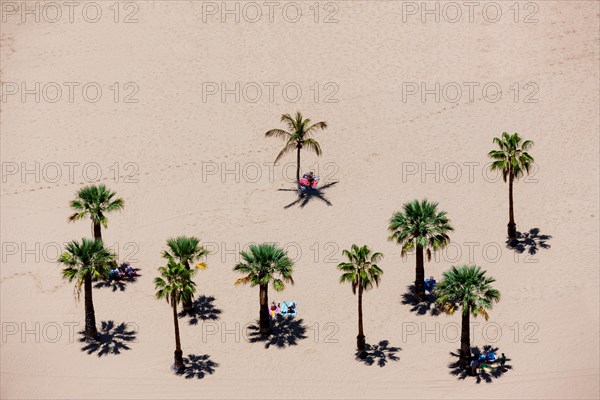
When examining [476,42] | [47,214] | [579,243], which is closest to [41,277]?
[47,214]

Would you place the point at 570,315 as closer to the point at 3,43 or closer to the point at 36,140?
the point at 36,140
